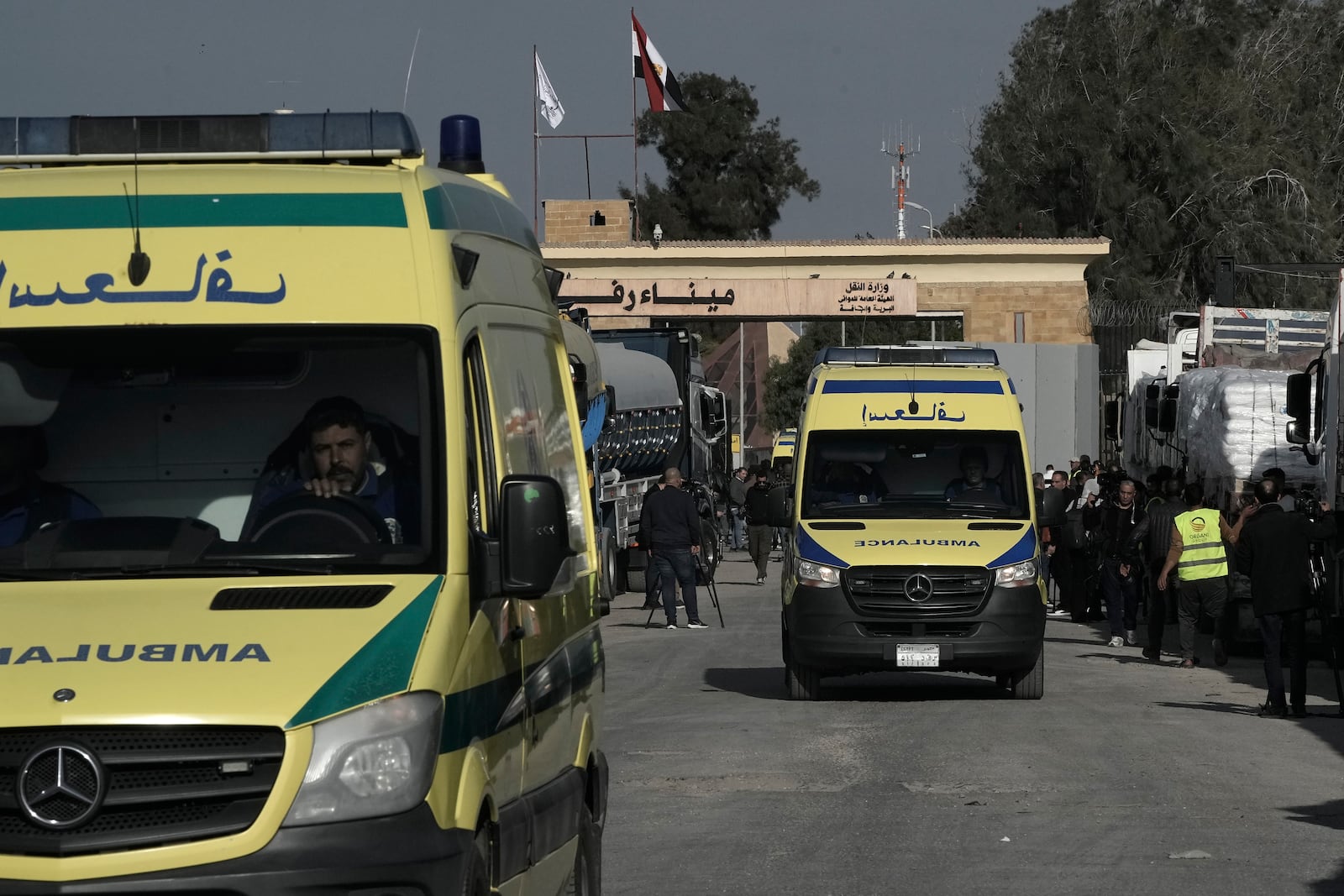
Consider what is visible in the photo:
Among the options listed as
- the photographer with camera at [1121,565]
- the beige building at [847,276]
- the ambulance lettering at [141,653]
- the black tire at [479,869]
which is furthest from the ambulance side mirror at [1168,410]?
the beige building at [847,276]

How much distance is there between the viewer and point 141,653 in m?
5.08

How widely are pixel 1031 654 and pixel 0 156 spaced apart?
11.5 m

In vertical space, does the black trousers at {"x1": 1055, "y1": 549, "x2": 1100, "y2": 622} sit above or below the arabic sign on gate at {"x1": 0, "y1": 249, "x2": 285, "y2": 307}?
below

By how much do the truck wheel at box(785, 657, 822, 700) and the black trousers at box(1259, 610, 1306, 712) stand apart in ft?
11.4

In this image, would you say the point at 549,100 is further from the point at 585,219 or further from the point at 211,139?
the point at 211,139

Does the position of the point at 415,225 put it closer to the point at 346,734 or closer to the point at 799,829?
the point at 346,734

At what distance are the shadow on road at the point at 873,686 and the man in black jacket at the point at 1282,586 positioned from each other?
7.56 ft

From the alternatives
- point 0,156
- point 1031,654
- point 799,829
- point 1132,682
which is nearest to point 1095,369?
point 1132,682

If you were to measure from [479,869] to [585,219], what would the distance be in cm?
5759

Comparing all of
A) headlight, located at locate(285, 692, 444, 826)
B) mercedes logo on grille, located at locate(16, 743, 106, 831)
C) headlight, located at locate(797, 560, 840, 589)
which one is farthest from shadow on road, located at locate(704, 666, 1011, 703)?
mercedes logo on grille, located at locate(16, 743, 106, 831)

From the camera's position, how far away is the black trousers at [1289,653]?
15992mm

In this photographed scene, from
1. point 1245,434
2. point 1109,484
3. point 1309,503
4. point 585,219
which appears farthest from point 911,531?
point 585,219

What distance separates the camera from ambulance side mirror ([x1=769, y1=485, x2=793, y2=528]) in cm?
1708

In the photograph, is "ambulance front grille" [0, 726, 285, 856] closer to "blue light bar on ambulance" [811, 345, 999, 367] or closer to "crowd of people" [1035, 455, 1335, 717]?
"crowd of people" [1035, 455, 1335, 717]
